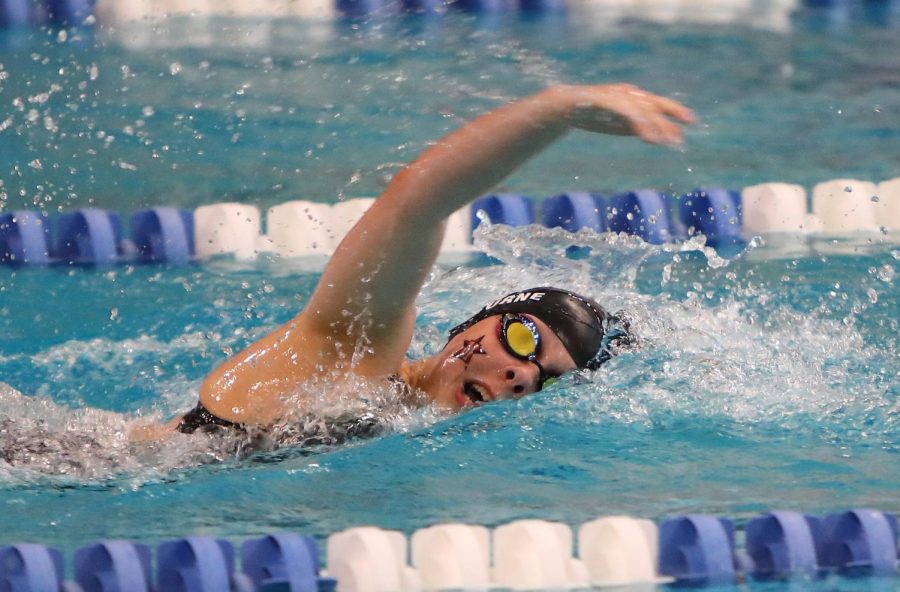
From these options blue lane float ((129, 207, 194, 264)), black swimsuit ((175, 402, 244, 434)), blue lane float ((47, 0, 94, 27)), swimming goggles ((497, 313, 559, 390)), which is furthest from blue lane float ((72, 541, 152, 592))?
blue lane float ((47, 0, 94, 27))

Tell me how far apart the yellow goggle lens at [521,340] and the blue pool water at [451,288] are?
0.68ft

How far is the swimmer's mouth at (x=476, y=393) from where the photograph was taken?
8.28 feet

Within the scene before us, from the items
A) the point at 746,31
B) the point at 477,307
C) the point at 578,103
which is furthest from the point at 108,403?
the point at 746,31

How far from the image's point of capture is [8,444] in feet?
8.55

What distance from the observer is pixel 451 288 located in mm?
3709

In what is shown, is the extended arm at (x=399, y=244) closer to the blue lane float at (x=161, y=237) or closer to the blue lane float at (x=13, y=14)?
the blue lane float at (x=161, y=237)

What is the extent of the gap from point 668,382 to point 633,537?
70cm

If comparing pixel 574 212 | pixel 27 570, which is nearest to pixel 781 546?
pixel 27 570

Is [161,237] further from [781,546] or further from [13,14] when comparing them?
[781,546]

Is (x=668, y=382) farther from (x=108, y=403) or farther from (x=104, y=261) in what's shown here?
(x=104, y=261)

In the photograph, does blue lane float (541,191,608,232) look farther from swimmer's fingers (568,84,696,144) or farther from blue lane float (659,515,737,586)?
swimmer's fingers (568,84,696,144)

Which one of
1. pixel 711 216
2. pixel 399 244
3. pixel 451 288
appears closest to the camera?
pixel 399 244

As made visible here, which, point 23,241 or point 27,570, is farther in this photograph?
point 23,241

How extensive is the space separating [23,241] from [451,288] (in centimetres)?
143
